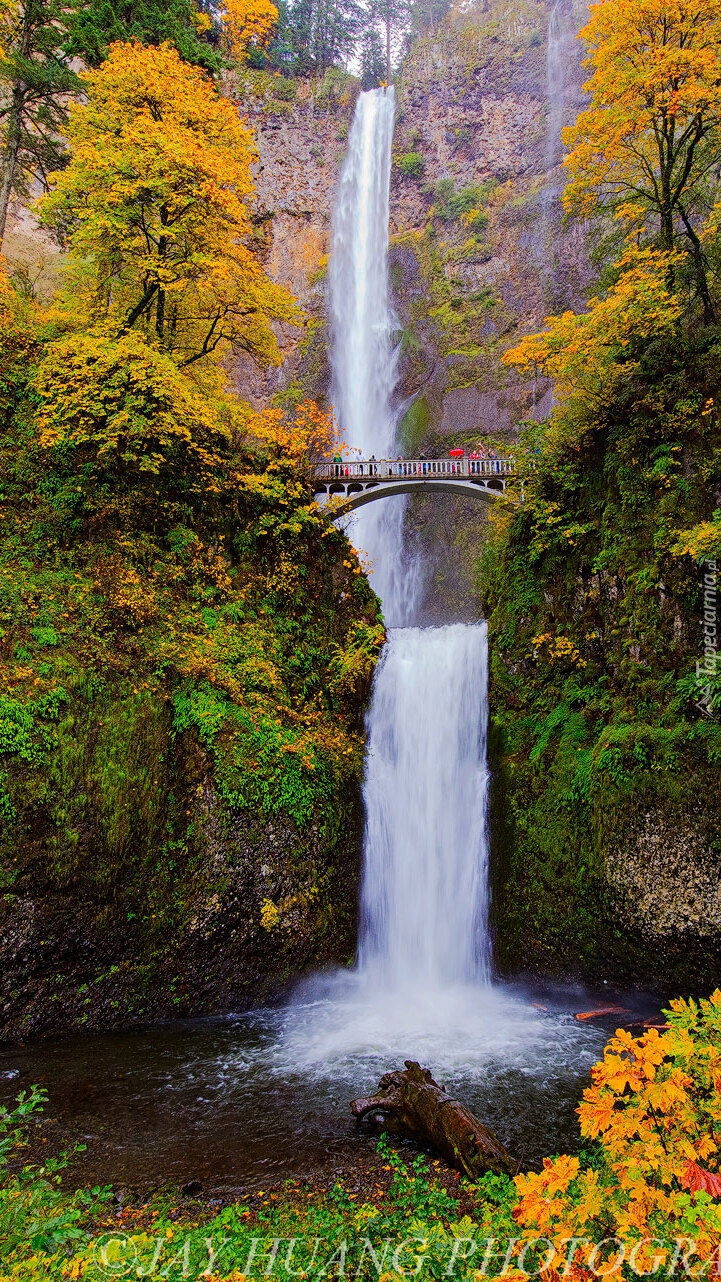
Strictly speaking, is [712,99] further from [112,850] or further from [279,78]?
[279,78]

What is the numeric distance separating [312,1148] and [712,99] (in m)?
14.8

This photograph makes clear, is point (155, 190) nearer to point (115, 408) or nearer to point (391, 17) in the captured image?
point (115, 408)

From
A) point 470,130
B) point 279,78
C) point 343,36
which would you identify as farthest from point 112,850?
point 343,36

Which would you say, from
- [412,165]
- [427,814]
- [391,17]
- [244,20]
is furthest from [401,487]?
[391,17]

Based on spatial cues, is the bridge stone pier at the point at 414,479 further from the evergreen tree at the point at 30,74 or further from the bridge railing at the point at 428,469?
the evergreen tree at the point at 30,74

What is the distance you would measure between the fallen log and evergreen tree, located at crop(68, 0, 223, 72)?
18.2 meters

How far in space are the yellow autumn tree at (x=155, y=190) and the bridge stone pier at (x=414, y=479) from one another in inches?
176

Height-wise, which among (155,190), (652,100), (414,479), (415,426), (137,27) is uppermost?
(137,27)

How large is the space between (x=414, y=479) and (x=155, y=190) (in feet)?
27.5

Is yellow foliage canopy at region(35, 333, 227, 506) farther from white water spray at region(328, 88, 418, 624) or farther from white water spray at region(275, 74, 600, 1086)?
white water spray at region(328, 88, 418, 624)

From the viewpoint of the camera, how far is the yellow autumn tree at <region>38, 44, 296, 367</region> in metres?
10.0

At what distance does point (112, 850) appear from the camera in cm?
816

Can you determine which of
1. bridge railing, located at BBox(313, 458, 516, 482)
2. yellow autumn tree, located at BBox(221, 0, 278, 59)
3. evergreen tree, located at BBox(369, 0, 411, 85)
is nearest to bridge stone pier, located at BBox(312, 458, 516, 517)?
bridge railing, located at BBox(313, 458, 516, 482)

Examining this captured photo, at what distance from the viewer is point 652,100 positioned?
33.1ft
